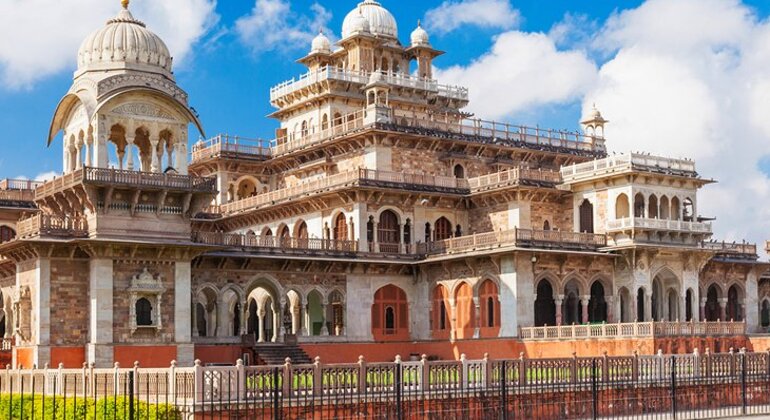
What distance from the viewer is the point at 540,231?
148 ft

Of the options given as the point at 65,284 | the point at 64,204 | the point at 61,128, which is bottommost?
the point at 65,284

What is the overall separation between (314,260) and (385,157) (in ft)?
25.6

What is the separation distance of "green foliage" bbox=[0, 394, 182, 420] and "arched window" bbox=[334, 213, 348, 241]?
2368 cm

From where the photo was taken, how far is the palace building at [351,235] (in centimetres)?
3841

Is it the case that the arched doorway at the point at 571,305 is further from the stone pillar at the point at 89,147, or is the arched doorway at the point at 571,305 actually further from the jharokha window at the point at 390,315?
the stone pillar at the point at 89,147

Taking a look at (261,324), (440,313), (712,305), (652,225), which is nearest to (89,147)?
(261,324)

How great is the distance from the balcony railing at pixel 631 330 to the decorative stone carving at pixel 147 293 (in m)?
14.2

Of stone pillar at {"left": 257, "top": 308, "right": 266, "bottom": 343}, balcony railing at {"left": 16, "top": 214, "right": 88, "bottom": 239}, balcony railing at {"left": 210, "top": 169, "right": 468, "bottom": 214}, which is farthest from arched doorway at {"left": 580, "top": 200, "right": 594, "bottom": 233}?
balcony railing at {"left": 16, "top": 214, "right": 88, "bottom": 239}

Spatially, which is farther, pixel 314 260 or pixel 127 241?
pixel 314 260

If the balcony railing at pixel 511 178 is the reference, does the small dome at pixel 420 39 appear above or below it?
above

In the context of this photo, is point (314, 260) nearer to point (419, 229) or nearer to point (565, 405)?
point (419, 229)

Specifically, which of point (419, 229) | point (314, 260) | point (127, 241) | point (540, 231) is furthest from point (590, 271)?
point (127, 241)

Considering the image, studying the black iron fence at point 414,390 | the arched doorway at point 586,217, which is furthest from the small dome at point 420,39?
the black iron fence at point 414,390

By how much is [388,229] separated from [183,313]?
12.8m
